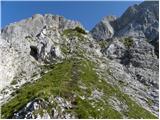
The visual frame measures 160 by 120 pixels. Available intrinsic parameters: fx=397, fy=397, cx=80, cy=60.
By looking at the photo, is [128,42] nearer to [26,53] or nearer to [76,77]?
[26,53]

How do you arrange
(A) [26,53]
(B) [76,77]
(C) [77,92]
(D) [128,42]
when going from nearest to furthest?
(C) [77,92] < (B) [76,77] < (A) [26,53] < (D) [128,42]

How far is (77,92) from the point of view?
177 ft

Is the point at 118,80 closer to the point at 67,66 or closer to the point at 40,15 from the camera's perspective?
the point at 67,66

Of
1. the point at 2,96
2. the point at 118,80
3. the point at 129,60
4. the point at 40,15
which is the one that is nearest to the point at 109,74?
the point at 118,80

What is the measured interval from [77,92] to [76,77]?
9334 millimetres

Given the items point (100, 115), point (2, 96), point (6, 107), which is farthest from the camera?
point (2, 96)

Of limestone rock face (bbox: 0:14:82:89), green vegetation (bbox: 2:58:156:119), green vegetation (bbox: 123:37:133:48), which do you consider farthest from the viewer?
green vegetation (bbox: 123:37:133:48)

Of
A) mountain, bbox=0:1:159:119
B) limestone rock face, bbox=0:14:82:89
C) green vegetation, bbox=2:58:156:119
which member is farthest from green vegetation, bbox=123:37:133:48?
green vegetation, bbox=2:58:156:119

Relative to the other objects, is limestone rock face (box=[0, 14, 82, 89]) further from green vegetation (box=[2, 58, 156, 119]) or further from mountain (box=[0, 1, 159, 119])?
green vegetation (box=[2, 58, 156, 119])

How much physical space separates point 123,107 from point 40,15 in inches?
5825

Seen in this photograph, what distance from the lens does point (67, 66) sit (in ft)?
235

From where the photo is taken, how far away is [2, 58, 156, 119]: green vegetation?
160ft

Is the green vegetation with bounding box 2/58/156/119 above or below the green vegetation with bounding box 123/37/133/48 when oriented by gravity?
below

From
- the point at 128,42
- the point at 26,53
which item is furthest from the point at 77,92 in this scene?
the point at 128,42
